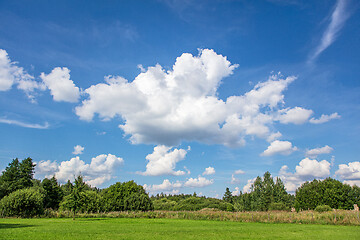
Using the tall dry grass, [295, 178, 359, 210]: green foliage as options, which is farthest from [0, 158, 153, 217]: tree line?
[295, 178, 359, 210]: green foliage

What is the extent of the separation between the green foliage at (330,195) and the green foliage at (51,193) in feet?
253

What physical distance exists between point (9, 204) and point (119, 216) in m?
21.1

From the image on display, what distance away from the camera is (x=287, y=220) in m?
38.0

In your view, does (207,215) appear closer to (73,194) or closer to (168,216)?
(168,216)

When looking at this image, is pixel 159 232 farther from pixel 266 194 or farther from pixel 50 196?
pixel 266 194

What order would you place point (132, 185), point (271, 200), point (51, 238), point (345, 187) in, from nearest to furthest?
point (51, 238) → point (345, 187) → point (132, 185) → point (271, 200)

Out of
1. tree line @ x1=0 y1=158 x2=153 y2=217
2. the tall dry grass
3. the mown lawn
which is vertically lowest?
the mown lawn

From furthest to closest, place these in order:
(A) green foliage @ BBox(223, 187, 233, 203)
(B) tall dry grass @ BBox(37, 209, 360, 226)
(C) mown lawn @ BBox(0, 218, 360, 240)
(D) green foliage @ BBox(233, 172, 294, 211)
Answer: (A) green foliage @ BBox(223, 187, 233, 203) → (D) green foliage @ BBox(233, 172, 294, 211) → (B) tall dry grass @ BBox(37, 209, 360, 226) → (C) mown lawn @ BBox(0, 218, 360, 240)

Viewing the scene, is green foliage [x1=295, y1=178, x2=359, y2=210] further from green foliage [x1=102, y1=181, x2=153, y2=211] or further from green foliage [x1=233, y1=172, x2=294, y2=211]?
green foliage [x1=102, y1=181, x2=153, y2=211]

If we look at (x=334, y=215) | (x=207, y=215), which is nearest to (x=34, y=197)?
(x=207, y=215)

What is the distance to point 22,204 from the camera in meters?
45.7

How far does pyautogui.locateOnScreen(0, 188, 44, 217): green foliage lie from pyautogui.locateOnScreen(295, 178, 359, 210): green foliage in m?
73.4

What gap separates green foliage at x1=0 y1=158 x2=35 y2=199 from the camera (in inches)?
2753

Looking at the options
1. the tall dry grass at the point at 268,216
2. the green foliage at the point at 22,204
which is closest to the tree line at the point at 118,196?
the green foliage at the point at 22,204
